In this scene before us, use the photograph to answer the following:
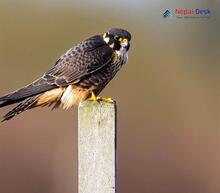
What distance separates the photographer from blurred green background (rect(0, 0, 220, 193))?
5125 millimetres

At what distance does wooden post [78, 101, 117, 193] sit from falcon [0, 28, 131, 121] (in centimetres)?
111

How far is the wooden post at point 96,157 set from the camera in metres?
1.86

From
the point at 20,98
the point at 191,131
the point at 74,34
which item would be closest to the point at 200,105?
the point at 191,131

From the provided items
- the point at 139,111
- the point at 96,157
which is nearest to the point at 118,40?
the point at 96,157

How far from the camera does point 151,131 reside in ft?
20.3

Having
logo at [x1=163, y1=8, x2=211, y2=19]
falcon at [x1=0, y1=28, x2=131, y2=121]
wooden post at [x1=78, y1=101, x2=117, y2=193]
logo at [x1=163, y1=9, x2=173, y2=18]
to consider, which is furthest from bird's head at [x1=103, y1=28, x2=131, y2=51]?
logo at [x1=163, y1=9, x2=173, y2=18]

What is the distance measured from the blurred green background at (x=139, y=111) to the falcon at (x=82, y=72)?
5.45ft

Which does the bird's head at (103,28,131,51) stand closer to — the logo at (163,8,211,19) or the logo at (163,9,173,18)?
the logo at (163,8,211,19)

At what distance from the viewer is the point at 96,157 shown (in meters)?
1.87

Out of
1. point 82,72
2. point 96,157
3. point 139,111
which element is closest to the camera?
point 96,157

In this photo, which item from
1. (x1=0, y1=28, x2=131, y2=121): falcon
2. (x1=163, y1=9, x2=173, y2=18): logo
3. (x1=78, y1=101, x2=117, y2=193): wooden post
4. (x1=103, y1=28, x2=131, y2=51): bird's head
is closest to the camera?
(x1=78, y1=101, x2=117, y2=193): wooden post

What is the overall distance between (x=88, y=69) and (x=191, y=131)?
3312 mm

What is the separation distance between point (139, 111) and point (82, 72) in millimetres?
3543

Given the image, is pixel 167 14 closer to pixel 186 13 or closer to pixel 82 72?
pixel 186 13
